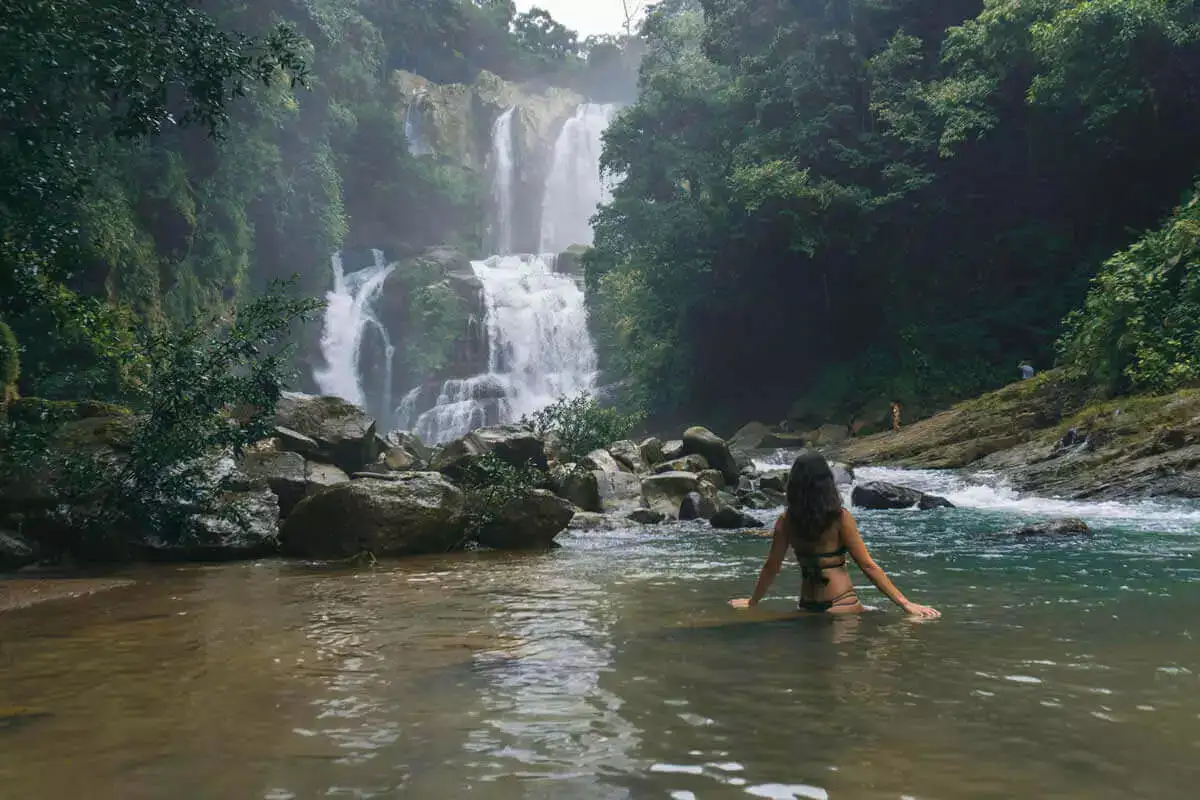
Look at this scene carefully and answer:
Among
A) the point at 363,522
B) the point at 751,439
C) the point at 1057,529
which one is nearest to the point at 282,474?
the point at 363,522

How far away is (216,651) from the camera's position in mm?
5035

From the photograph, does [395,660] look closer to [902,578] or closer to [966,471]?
[902,578]

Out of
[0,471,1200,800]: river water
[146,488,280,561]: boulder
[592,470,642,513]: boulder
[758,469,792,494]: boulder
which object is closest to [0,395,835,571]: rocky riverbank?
[146,488,280,561]: boulder

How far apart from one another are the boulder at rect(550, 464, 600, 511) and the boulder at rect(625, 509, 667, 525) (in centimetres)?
111

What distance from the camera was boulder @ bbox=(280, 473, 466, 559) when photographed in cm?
981

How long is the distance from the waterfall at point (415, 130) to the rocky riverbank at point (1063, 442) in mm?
40002

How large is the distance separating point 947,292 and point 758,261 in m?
6.55

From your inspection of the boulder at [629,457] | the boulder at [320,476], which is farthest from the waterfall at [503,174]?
the boulder at [320,476]

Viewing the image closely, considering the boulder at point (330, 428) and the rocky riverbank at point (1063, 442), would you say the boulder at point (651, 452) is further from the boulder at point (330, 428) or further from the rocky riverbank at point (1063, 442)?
the boulder at point (330, 428)

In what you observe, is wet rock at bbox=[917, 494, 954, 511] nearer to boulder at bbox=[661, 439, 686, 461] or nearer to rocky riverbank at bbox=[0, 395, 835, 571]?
rocky riverbank at bbox=[0, 395, 835, 571]

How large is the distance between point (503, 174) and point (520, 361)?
24.3 metres

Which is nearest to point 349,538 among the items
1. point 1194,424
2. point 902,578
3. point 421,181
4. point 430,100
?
point 902,578

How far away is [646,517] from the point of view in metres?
13.9

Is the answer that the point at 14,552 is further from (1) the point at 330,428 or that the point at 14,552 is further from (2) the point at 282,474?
(1) the point at 330,428
